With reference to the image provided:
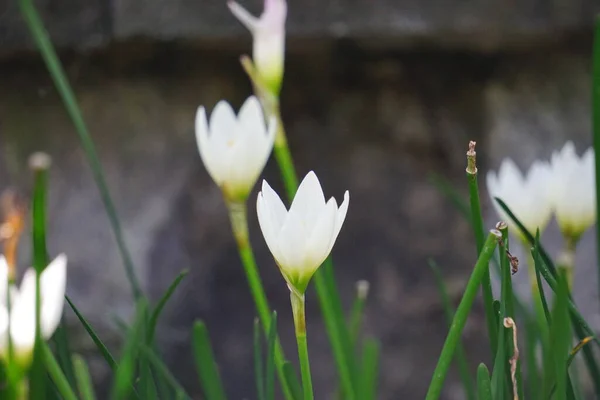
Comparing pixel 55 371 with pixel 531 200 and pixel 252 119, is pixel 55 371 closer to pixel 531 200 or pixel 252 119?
pixel 252 119

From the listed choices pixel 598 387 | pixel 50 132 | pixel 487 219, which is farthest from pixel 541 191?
pixel 50 132

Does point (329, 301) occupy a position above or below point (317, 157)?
below

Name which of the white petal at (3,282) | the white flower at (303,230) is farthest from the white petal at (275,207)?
the white petal at (3,282)

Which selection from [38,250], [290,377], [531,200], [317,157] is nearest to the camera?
[38,250]

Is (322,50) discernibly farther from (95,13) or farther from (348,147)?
(95,13)

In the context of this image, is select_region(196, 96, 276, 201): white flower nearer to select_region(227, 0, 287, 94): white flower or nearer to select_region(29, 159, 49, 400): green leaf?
select_region(227, 0, 287, 94): white flower

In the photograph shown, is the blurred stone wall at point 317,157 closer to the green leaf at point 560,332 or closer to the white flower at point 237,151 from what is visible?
the white flower at point 237,151

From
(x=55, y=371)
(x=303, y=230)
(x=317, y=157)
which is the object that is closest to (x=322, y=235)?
(x=303, y=230)
